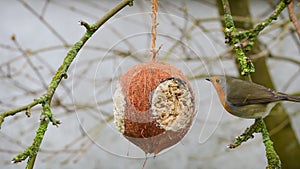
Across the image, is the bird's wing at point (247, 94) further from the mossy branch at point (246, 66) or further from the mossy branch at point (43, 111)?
the mossy branch at point (43, 111)

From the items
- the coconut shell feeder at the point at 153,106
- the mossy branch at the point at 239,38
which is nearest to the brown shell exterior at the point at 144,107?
the coconut shell feeder at the point at 153,106

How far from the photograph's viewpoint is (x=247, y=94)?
3.09 feet

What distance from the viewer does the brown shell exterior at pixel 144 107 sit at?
76 cm

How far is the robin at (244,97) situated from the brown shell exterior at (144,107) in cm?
12

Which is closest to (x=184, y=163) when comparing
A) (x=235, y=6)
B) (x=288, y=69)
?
(x=288, y=69)

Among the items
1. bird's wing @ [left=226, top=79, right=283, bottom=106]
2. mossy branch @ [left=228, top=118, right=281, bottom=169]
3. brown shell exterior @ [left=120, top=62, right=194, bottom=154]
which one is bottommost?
mossy branch @ [left=228, top=118, right=281, bottom=169]

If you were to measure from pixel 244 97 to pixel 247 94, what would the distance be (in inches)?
0.4

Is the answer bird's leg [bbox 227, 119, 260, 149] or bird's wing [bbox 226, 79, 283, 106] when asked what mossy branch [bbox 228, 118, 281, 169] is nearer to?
bird's leg [bbox 227, 119, 260, 149]

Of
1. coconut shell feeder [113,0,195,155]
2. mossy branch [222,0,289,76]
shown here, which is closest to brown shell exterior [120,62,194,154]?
coconut shell feeder [113,0,195,155]

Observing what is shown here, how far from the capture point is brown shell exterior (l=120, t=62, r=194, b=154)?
76cm

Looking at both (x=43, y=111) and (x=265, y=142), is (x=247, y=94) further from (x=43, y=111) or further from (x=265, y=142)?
(x=43, y=111)

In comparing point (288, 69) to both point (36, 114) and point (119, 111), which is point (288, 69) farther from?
point (119, 111)

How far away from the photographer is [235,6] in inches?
72.6

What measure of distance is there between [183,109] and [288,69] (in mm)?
1978
